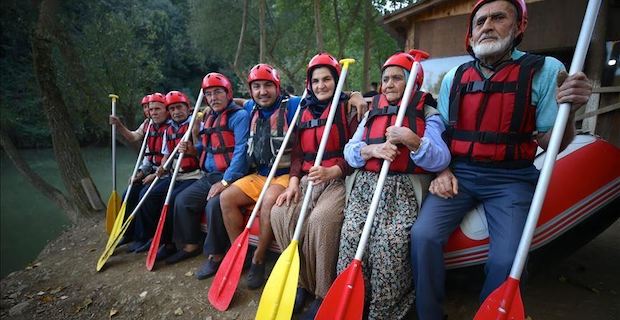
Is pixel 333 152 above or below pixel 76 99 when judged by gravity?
below

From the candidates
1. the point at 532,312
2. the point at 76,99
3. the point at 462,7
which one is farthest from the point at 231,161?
the point at 76,99

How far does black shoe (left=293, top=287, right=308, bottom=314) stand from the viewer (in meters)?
2.45

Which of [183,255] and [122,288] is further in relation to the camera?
[183,255]

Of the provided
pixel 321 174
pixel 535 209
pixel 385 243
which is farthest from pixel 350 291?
pixel 535 209

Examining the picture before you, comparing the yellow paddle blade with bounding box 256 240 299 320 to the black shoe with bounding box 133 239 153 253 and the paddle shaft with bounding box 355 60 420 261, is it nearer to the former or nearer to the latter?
the paddle shaft with bounding box 355 60 420 261

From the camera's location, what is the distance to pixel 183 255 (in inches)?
137

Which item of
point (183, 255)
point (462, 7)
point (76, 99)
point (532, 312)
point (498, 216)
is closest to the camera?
point (498, 216)

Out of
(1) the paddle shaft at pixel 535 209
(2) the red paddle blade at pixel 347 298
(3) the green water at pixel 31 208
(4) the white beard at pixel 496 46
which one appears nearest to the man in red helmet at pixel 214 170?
(2) the red paddle blade at pixel 347 298

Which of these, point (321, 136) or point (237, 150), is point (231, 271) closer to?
point (237, 150)

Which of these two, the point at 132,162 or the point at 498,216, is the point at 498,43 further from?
the point at 132,162

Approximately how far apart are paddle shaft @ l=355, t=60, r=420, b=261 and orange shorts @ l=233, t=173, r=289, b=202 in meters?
1.07

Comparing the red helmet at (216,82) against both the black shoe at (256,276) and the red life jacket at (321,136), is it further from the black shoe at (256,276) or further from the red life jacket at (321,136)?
the black shoe at (256,276)

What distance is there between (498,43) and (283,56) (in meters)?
17.2

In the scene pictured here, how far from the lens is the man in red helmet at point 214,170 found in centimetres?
309
